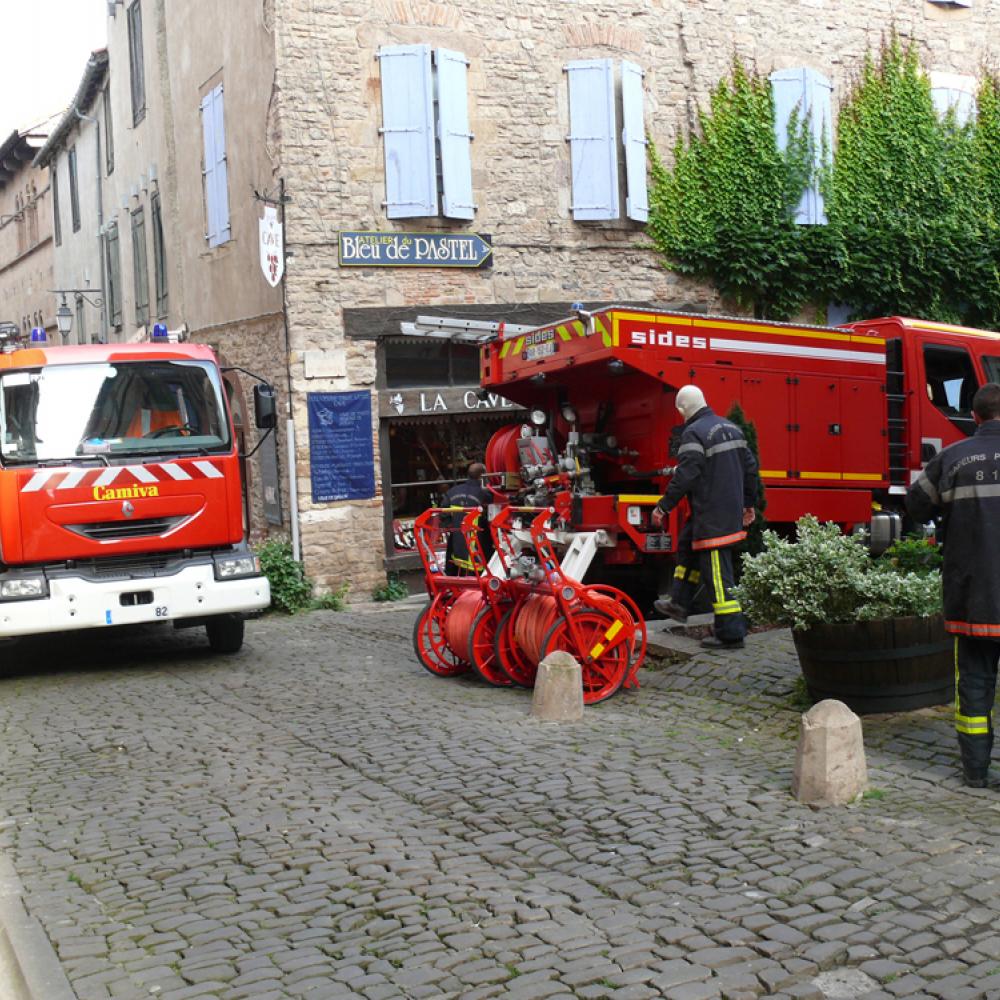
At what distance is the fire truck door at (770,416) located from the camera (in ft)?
36.8

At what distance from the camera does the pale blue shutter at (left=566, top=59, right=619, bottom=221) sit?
634 inches

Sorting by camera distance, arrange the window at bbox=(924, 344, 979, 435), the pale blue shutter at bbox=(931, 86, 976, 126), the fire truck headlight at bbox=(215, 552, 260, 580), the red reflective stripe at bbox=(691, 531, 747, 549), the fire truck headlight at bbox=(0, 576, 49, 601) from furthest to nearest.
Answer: the pale blue shutter at bbox=(931, 86, 976, 126) < the window at bbox=(924, 344, 979, 435) < the fire truck headlight at bbox=(215, 552, 260, 580) < the fire truck headlight at bbox=(0, 576, 49, 601) < the red reflective stripe at bbox=(691, 531, 747, 549)

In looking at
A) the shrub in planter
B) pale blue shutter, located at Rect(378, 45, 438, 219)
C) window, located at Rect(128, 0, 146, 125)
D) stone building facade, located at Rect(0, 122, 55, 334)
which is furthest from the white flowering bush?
stone building facade, located at Rect(0, 122, 55, 334)

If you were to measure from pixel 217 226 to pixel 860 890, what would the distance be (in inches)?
583

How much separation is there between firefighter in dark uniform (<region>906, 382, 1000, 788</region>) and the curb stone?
387 centimetres

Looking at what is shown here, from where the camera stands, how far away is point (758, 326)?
36.9ft

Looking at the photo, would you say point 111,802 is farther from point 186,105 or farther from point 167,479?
point 186,105

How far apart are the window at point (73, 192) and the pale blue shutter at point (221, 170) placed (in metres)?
12.5

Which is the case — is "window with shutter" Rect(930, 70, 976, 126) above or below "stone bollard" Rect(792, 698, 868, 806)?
above

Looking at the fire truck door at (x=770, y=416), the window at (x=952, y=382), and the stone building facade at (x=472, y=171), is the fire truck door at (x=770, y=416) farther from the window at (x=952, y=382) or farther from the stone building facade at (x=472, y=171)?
the stone building facade at (x=472, y=171)

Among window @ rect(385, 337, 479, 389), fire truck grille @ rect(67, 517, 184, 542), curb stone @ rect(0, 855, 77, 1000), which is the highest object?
window @ rect(385, 337, 479, 389)

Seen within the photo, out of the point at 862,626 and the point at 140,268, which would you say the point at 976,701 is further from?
the point at 140,268

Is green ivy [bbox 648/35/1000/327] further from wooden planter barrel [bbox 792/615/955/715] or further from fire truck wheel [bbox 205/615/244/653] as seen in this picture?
wooden planter barrel [bbox 792/615/955/715]

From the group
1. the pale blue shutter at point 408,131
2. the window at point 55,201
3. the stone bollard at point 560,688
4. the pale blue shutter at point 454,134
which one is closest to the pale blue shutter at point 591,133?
the pale blue shutter at point 454,134
